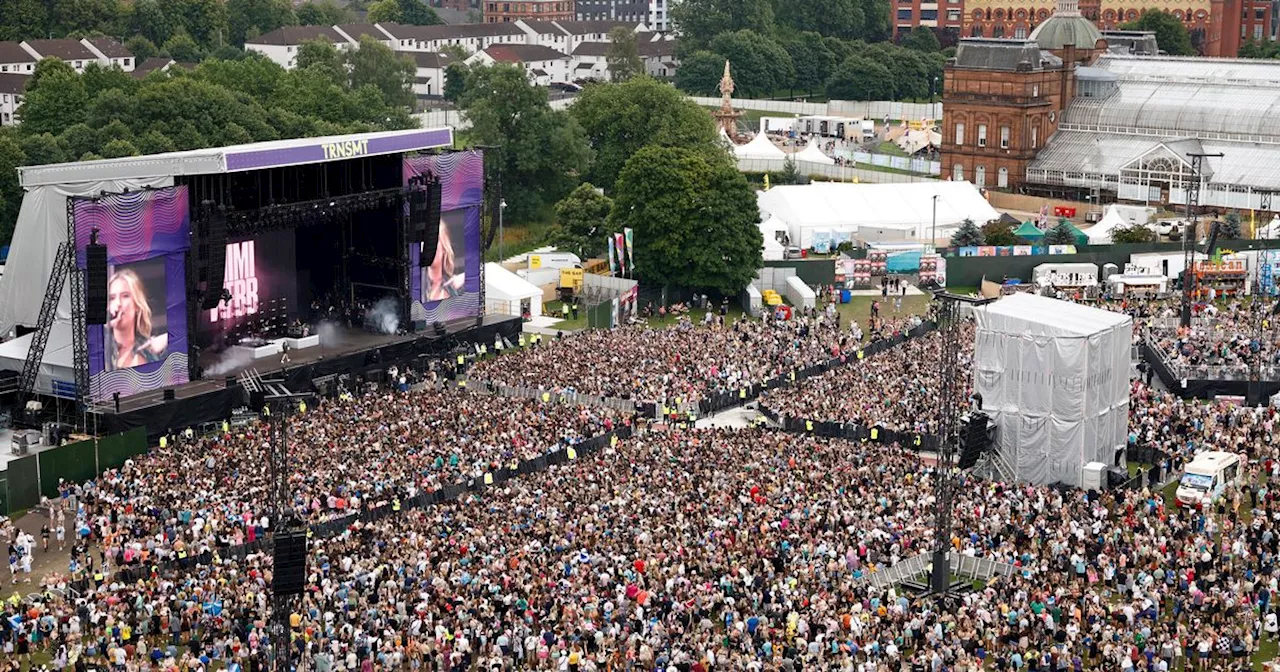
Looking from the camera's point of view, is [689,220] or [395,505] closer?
[395,505]

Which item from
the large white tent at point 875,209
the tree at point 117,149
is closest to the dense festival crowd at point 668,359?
the large white tent at point 875,209

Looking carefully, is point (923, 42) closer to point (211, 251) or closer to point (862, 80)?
point (862, 80)

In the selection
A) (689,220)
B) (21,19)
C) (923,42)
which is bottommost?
(689,220)

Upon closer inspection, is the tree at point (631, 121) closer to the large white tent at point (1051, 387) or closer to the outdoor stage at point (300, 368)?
the outdoor stage at point (300, 368)

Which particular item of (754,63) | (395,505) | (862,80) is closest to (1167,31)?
(862,80)

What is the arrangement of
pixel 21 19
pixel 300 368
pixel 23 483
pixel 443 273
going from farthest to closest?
pixel 21 19
pixel 443 273
pixel 300 368
pixel 23 483

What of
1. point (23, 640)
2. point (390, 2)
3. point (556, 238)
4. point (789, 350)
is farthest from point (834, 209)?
point (390, 2)

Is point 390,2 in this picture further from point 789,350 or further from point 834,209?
point 789,350
